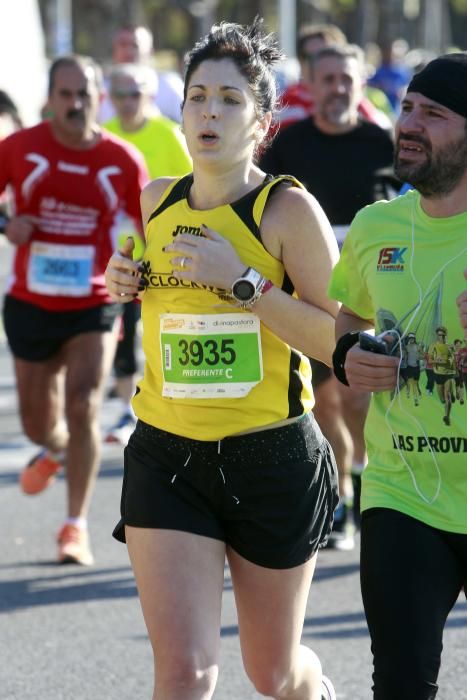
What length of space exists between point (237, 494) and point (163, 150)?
239 inches

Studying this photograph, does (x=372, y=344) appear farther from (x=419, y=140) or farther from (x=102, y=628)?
(x=102, y=628)

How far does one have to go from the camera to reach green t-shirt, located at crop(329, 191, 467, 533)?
3918 millimetres

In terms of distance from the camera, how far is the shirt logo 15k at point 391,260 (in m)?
4.04

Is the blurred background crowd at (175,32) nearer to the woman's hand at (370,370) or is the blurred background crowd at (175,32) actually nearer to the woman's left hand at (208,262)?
the woman's left hand at (208,262)

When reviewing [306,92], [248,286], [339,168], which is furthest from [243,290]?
[306,92]

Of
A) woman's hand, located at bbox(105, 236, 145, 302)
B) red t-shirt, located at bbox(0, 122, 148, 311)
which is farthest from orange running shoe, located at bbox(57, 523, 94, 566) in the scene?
woman's hand, located at bbox(105, 236, 145, 302)

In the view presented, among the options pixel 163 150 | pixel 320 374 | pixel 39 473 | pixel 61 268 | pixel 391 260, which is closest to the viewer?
pixel 391 260

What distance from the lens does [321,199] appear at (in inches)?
315

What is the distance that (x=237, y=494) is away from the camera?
4.26 meters

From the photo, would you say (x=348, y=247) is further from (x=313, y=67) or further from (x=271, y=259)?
(x=313, y=67)

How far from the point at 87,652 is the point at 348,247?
96.5 inches

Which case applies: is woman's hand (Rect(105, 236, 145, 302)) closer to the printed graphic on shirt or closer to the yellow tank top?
the yellow tank top

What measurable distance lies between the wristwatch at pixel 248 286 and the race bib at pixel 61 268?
3.52 metres

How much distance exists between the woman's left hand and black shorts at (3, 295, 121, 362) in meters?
3.46
